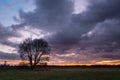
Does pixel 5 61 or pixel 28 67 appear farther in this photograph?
pixel 5 61

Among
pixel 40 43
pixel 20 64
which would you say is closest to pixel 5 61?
pixel 20 64

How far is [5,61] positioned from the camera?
109375 millimetres

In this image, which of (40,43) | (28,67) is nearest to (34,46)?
(40,43)

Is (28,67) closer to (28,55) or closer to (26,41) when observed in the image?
(28,55)

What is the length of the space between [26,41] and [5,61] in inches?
931

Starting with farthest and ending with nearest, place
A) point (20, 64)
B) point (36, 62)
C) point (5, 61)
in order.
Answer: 1. point (5, 61)
2. point (20, 64)
3. point (36, 62)

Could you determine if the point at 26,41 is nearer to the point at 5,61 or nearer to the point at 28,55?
the point at 28,55

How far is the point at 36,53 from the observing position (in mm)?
85625

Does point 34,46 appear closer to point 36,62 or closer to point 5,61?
point 36,62

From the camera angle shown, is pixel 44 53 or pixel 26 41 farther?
pixel 26 41

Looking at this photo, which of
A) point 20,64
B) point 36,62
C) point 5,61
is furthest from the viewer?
point 5,61

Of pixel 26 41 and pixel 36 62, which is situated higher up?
pixel 26 41

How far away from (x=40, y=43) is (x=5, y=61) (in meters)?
29.0

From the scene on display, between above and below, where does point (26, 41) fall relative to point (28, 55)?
above
